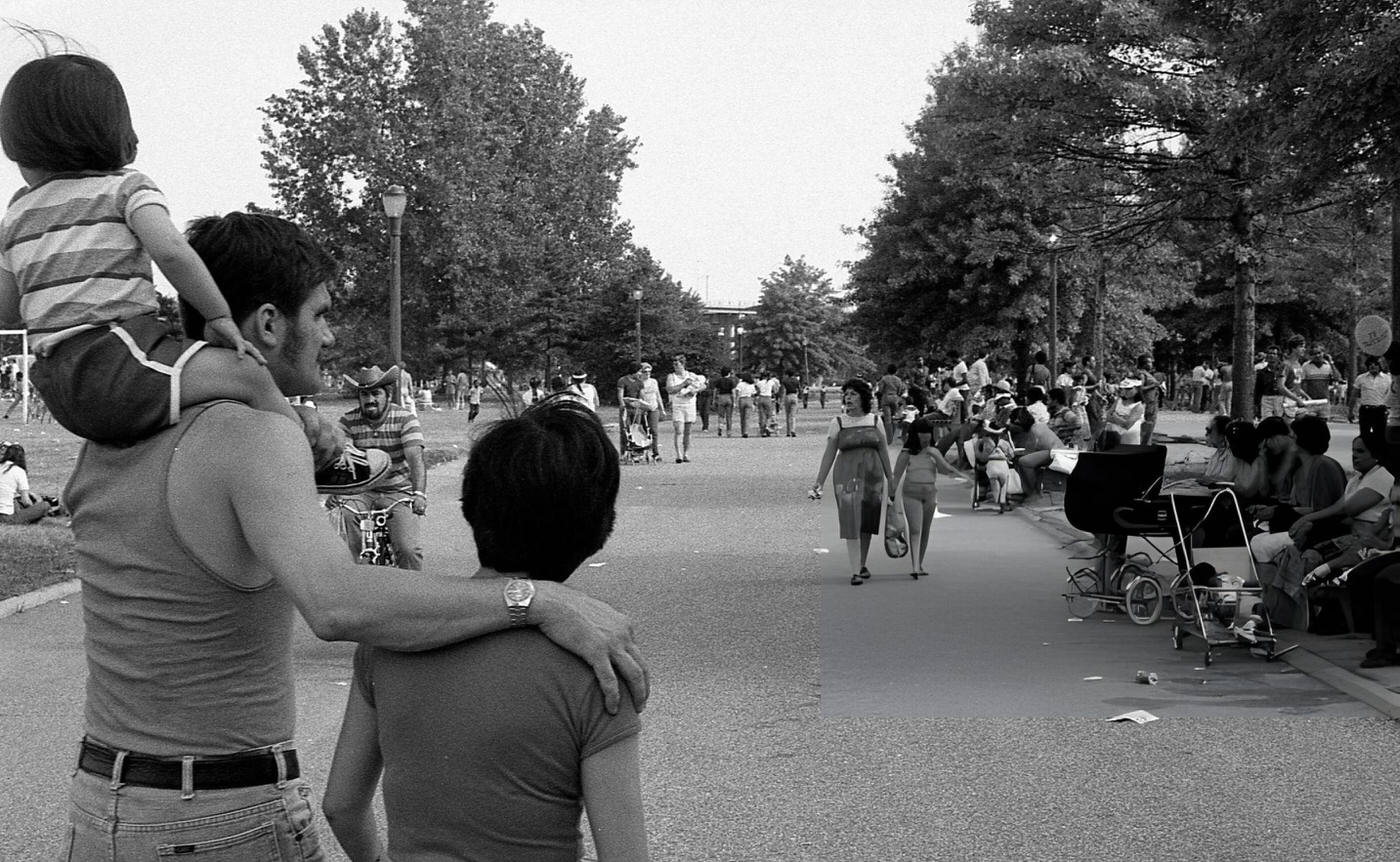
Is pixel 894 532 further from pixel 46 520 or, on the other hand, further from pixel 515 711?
pixel 515 711

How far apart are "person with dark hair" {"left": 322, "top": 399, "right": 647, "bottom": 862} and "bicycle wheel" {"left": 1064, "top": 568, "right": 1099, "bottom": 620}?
9026mm

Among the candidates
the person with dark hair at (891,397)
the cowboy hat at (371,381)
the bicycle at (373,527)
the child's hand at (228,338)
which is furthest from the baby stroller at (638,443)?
the child's hand at (228,338)

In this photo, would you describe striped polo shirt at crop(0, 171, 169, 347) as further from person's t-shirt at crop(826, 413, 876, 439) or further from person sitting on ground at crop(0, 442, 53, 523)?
person sitting on ground at crop(0, 442, 53, 523)

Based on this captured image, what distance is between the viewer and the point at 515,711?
2.11 metres

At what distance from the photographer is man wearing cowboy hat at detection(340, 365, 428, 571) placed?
9.65 m

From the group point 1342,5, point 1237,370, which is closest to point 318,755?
point 1342,5

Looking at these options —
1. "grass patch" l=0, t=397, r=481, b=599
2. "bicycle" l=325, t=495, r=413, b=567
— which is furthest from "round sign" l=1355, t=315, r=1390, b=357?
"bicycle" l=325, t=495, r=413, b=567

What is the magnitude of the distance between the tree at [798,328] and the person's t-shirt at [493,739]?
102m

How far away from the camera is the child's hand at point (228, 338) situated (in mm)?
2299

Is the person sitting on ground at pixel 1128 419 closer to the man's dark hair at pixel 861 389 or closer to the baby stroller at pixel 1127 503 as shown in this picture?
the man's dark hair at pixel 861 389

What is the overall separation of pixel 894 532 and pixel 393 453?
535cm

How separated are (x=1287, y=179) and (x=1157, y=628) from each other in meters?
4.06

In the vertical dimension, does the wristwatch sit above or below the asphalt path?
above

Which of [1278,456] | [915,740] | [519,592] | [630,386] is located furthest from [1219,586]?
[630,386]
